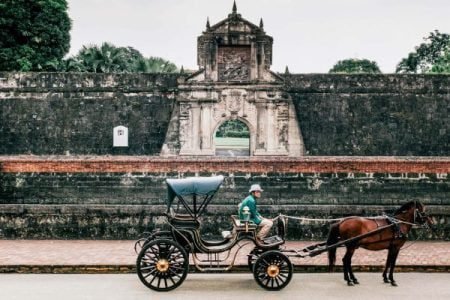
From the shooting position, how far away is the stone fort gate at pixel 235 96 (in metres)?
22.1

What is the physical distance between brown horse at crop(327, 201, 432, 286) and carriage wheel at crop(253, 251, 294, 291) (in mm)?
948

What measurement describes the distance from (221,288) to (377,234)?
105 inches

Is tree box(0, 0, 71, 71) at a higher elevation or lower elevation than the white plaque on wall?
higher

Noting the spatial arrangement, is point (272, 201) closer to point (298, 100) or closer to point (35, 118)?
point (298, 100)

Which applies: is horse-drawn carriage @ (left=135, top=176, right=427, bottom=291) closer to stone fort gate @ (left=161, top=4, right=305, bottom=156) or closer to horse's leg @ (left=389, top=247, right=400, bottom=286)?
horse's leg @ (left=389, top=247, right=400, bottom=286)

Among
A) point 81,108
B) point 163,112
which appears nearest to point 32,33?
point 81,108

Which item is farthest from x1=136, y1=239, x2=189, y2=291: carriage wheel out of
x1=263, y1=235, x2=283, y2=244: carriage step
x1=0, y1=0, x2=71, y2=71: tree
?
x1=0, y1=0, x2=71, y2=71: tree

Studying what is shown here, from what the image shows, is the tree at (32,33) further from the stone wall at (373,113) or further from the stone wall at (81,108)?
the stone wall at (373,113)

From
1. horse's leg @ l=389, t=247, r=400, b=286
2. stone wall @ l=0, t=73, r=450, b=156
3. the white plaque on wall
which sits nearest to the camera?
horse's leg @ l=389, t=247, r=400, b=286

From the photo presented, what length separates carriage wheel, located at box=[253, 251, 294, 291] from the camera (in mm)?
8148

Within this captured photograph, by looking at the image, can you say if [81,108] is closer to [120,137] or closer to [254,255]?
[120,137]

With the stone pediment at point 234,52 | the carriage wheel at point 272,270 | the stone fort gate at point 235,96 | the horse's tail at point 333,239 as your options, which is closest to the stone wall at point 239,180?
the stone fort gate at point 235,96

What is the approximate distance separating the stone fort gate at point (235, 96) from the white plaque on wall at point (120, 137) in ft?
5.55

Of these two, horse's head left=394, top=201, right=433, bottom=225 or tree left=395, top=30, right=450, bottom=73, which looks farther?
tree left=395, top=30, right=450, bottom=73
